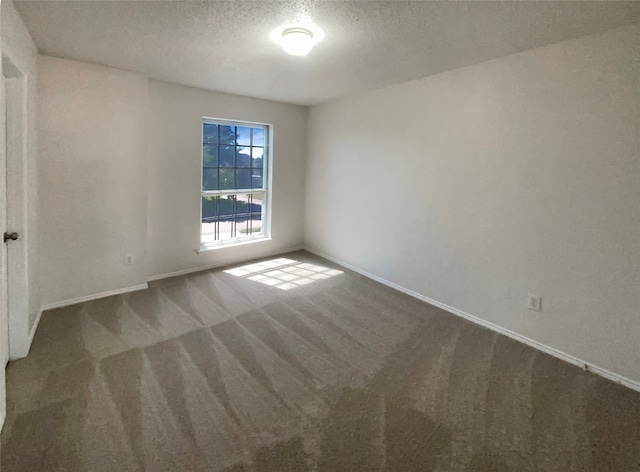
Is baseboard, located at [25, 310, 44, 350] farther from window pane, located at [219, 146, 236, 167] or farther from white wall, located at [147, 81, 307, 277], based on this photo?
window pane, located at [219, 146, 236, 167]

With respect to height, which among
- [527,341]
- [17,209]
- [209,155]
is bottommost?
[527,341]

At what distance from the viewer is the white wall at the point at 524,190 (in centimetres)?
240

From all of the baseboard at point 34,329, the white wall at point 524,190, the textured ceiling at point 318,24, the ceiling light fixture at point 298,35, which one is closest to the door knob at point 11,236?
the baseboard at point 34,329

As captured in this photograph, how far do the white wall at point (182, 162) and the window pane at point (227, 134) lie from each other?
193 mm

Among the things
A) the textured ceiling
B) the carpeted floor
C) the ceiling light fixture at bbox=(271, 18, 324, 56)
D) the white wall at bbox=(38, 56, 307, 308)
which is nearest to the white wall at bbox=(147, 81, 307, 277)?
the white wall at bbox=(38, 56, 307, 308)

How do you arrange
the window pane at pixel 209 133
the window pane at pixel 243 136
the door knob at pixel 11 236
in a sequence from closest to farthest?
the door knob at pixel 11 236, the window pane at pixel 209 133, the window pane at pixel 243 136

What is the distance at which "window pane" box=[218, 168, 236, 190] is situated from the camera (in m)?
4.79

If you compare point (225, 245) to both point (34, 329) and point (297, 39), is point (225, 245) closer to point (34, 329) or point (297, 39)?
point (34, 329)

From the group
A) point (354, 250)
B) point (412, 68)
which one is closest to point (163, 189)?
point (354, 250)

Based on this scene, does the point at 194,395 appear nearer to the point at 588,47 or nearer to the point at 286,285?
the point at 286,285

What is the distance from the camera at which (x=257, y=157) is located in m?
5.16

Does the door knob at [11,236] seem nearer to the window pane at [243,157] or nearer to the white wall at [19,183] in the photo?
the white wall at [19,183]

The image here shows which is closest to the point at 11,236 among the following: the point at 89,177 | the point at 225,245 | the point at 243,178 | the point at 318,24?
the point at 89,177

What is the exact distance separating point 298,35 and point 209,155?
2.59 meters
